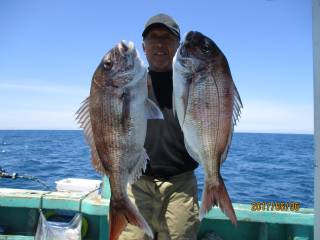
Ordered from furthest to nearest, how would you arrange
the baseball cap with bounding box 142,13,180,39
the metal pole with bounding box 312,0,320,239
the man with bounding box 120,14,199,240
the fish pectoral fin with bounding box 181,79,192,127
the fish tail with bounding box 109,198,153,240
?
1. the man with bounding box 120,14,199,240
2. the baseball cap with bounding box 142,13,180,39
3. the metal pole with bounding box 312,0,320,239
4. the fish tail with bounding box 109,198,153,240
5. the fish pectoral fin with bounding box 181,79,192,127

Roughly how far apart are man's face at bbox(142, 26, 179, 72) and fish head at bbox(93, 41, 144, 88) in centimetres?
81

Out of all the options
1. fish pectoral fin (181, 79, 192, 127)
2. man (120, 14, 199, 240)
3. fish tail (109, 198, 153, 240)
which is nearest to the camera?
fish pectoral fin (181, 79, 192, 127)

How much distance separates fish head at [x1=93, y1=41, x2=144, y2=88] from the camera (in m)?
2.50

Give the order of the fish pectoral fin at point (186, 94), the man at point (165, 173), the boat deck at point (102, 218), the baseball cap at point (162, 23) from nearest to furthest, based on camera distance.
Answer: the fish pectoral fin at point (186, 94)
the baseball cap at point (162, 23)
the man at point (165, 173)
the boat deck at point (102, 218)

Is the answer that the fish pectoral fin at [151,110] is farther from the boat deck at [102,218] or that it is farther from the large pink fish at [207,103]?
the boat deck at [102,218]

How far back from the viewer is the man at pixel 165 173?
132 inches

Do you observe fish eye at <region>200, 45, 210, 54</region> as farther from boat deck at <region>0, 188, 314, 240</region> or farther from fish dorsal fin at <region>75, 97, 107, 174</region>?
boat deck at <region>0, 188, 314, 240</region>

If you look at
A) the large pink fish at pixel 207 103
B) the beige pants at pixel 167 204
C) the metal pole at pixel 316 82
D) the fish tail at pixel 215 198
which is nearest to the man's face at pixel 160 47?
the large pink fish at pixel 207 103

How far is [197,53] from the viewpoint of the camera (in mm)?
2492

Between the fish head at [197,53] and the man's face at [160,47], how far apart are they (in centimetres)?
81

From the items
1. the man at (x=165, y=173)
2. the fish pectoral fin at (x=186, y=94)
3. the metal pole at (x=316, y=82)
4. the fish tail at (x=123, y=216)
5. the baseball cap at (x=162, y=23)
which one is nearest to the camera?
the fish pectoral fin at (x=186, y=94)

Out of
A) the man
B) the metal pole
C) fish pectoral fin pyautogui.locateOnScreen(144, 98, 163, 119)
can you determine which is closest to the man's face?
the man

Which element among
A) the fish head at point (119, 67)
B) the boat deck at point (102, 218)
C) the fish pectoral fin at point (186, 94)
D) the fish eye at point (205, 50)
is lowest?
the boat deck at point (102, 218)

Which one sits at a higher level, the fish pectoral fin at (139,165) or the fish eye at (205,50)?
the fish eye at (205,50)
